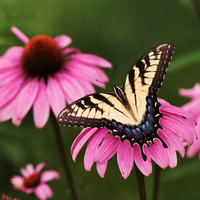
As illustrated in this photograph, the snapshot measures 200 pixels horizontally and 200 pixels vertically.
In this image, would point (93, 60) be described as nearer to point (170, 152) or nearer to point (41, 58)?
point (41, 58)

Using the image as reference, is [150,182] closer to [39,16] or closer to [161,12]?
[161,12]

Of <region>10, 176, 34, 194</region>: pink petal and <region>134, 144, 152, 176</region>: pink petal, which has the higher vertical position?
<region>134, 144, 152, 176</region>: pink petal

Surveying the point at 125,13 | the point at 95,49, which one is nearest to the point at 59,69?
the point at 95,49

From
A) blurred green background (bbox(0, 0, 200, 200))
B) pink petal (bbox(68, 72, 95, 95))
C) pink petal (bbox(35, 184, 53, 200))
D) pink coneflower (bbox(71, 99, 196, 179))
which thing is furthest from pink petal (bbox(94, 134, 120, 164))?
blurred green background (bbox(0, 0, 200, 200))

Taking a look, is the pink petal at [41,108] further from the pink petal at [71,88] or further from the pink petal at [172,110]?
the pink petal at [172,110]

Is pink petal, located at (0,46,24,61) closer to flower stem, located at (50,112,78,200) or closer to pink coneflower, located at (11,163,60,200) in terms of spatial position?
flower stem, located at (50,112,78,200)

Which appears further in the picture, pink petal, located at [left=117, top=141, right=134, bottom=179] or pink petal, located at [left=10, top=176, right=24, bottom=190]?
pink petal, located at [left=10, top=176, right=24, bottom=190]
